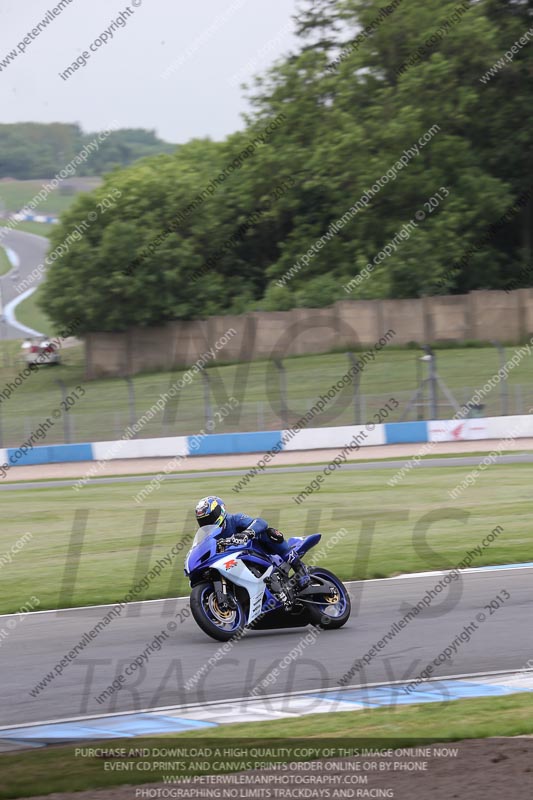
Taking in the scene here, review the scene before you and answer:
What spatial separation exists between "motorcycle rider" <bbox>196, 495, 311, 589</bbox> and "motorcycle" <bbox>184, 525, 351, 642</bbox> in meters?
0.05

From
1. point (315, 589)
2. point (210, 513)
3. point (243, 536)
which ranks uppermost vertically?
point (210, 513)

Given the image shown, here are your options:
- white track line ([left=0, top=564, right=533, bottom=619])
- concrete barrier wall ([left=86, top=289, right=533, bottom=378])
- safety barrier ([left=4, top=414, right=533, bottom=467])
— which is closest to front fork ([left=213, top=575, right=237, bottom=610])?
white track line ([left=0, top=564, right=533, bottom=619])

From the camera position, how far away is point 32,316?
70812mm

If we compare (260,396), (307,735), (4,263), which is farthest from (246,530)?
(4,263)

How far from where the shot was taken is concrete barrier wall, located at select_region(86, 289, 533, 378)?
1756 inches

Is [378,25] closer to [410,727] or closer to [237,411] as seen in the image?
[237,411]

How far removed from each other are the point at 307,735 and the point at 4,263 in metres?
80.0

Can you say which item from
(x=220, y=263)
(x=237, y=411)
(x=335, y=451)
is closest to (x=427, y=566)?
(x=335, y=451)

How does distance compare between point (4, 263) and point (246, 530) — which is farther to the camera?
point (4, 263)

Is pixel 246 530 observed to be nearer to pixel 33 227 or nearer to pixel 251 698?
pixel 251 698

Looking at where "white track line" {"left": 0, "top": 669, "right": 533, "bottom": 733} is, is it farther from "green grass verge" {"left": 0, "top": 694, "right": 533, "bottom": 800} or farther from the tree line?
the tree line

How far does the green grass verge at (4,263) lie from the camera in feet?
265

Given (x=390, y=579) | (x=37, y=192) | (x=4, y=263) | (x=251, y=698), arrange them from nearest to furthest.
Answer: (x=251, y=698), (x=390, y=579), (x=4, y=263), (x=37, y=192)

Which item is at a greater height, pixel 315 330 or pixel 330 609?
pixel 330 609
